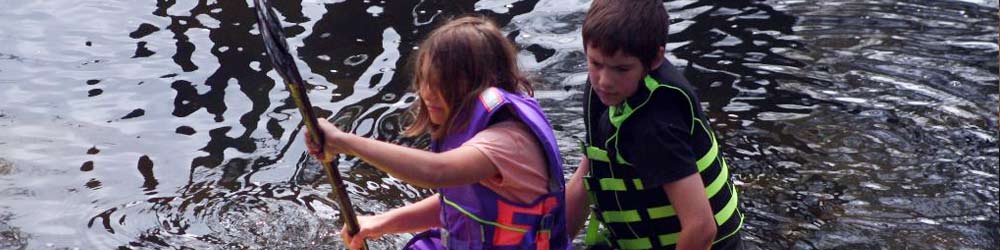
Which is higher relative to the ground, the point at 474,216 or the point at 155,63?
the point at 474,216

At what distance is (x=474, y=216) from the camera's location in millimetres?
3406

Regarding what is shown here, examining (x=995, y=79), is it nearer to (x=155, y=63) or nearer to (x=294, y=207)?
(x=294, y=207)

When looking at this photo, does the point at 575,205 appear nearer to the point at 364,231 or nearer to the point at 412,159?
the point at 364,231

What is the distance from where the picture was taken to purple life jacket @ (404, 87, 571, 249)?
330cm

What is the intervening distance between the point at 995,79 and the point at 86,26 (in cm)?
511

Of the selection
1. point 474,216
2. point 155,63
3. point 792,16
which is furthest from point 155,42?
point 474,216

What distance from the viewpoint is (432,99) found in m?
3.36

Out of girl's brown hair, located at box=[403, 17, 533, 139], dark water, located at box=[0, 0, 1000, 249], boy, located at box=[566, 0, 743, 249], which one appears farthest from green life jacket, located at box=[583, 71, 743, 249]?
dark water, located at box=[0, 0, 1000, 249]

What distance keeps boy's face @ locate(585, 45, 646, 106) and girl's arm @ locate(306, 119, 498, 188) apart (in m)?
0.39

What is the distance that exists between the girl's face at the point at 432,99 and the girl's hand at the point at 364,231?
1.30 ft

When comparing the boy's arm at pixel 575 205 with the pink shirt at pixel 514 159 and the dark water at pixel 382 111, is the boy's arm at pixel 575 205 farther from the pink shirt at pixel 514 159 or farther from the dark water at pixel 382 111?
the dark water at pixel 382 111

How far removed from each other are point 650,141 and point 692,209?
20 centimetres

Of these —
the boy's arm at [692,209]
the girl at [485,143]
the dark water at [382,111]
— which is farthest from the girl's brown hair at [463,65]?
the dark water at [382,111]

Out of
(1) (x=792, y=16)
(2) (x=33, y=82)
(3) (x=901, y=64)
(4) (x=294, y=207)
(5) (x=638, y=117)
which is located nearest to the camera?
(5) (x=638, y=117)
